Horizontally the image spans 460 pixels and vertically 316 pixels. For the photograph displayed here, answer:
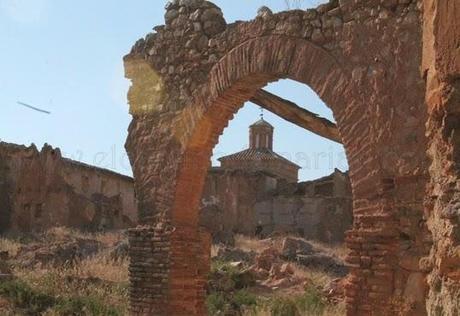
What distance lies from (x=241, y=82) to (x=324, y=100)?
1.38 meters

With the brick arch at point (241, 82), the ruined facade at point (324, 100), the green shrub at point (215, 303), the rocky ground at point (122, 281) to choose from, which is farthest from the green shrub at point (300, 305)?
the brick arch at point (241, 82)

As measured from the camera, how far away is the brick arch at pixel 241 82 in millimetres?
7059

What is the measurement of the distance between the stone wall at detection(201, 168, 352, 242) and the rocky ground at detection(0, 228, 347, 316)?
920 cm

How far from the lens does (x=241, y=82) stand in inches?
317

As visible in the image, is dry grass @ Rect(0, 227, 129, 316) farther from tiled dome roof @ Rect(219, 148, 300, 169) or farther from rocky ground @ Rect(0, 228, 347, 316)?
tiled dome roof @ Rect(219, 148, 300, 169)

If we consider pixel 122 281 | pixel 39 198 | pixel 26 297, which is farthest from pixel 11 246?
pixel 26 297

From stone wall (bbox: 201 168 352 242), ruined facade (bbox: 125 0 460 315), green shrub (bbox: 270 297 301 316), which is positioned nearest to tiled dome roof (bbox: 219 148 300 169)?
stone wall (bbox: 201 168 352 242)

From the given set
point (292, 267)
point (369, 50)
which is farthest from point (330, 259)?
point (369, 50)

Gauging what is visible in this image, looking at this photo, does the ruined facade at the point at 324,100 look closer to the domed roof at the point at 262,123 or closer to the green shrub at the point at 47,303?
the green shrub at the point at 47,303

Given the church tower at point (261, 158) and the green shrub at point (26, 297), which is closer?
the green shrub at point (26, 297)

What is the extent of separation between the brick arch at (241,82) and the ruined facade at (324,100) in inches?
0.6

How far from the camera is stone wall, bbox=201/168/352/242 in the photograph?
28359mm

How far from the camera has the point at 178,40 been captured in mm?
8797

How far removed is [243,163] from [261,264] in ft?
90.2
